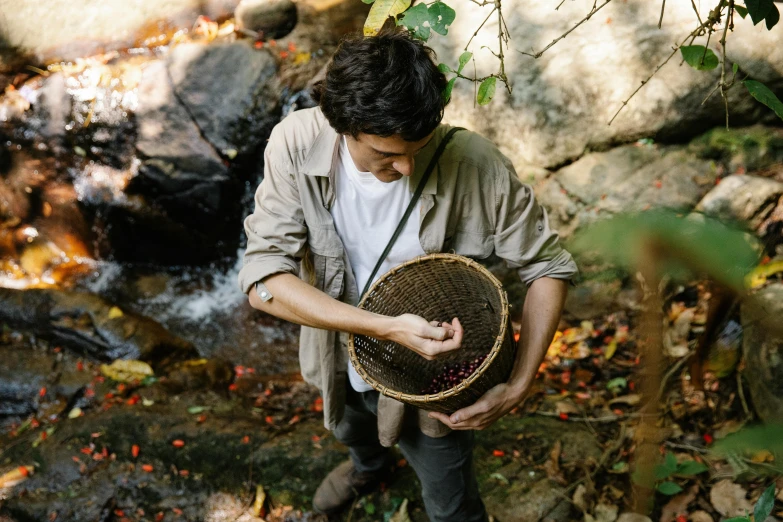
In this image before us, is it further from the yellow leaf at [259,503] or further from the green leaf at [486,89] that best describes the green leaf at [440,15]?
the yellow leaf at [259,503]

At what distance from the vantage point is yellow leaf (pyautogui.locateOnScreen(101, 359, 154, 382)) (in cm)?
454

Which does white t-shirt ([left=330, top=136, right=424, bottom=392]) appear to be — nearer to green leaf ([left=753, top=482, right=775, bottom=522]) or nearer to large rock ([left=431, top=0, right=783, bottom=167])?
green leaf ([left=753, top=482, right=775, bottom=522])

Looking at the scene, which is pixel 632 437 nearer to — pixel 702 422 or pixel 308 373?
pixel 702 422

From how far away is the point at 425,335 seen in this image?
6.16ft

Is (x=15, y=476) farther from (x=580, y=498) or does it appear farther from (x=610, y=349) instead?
(x=610, y=349)

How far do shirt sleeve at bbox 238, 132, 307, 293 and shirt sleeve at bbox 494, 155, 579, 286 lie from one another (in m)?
0.70

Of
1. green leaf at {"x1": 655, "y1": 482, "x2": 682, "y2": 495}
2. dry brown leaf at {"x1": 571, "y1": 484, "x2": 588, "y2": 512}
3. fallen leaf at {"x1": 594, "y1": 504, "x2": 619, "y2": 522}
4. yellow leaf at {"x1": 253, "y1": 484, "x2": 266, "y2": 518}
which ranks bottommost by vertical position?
yellow leaf at {"x1": 253, "y1": 484, "x2": 266, "y2": 518}

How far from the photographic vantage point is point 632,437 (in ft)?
11.0

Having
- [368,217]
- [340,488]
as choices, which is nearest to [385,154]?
[368,217]

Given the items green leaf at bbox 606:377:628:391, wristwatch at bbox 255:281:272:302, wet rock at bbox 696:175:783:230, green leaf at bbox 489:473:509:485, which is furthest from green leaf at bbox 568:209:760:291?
wet rock at bbox 696:175:783:230

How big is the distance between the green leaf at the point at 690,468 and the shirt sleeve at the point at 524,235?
145 cm

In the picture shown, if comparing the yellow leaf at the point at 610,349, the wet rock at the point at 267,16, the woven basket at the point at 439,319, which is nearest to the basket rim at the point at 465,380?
the woven basket at the point at 439,319

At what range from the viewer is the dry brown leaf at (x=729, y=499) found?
9.17ft

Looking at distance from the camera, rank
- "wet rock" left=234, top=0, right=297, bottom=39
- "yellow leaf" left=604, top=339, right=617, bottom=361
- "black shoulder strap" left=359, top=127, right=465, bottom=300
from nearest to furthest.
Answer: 1. "black shoulder strap" left=359, top=127, right=465, bottom=300
2. "yellow leaf" left=604, top=339, right=617, bottom=361
3. "wet rock" left=234, top=0, right=297, bottom=39
